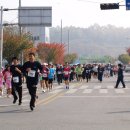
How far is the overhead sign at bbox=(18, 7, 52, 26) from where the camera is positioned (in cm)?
4394

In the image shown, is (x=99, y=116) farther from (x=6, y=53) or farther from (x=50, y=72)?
(x=6, y=53)

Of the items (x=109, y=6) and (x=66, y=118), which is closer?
(x=66, y=118)

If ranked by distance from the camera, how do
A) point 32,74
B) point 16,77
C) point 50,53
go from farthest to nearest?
point 50,53, point 16,77, point 32,74

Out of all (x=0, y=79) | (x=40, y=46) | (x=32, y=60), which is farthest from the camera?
(x=40, y=46)

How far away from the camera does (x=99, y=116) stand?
14.7 metres

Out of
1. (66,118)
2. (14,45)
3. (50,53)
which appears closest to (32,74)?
(66,118)

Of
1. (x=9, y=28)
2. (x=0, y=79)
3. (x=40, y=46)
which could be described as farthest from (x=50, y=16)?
(x=40, y=46)

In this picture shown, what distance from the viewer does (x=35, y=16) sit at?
44.4 metres

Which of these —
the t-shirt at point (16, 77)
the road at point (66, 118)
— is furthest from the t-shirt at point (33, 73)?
the t-shirt at point (16, 77)

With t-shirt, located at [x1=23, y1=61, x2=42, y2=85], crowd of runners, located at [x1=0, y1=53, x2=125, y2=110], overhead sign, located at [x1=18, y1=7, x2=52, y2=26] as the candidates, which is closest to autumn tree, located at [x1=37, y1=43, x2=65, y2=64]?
crowd of runners, located at [x1=0, y1=53, x2=125, y2=110]

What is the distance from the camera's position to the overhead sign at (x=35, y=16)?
144 feet

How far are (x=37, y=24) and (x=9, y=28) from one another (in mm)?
11569

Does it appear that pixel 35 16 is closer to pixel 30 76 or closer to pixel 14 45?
pixel 14 45

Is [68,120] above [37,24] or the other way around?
the other way around
